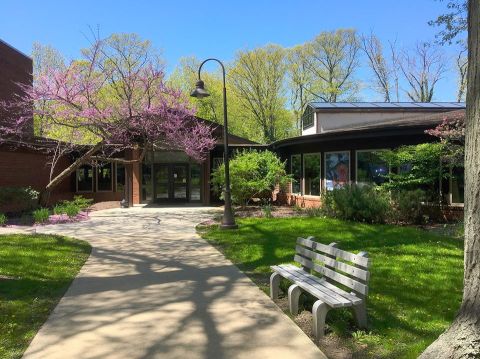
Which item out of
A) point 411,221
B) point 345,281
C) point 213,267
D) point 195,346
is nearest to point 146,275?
point 213,267

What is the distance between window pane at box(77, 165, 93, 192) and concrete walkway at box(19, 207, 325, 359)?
19.6m

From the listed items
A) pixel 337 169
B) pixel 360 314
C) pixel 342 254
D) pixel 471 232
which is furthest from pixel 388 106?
pixel 471 232

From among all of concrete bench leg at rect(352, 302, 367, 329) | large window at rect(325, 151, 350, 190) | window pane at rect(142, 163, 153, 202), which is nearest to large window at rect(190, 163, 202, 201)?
window pane at rect(142, 163, 153, 202)

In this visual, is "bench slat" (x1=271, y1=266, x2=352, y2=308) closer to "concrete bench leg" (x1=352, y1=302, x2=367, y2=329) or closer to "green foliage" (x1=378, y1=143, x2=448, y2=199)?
"concrete bench leg" (x1=352, y1=302, x2=367, y2=329)

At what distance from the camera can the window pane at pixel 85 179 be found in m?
28.0

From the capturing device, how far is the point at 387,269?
7.80 metres

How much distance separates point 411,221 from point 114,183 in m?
19.3

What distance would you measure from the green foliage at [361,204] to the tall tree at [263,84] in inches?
1371

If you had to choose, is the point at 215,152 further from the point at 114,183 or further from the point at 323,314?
the point at 323,314

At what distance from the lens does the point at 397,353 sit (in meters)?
4.24

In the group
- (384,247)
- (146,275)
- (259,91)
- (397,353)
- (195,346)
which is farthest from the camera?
(259,91)

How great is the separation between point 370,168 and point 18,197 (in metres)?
13.6

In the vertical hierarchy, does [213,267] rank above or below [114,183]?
below

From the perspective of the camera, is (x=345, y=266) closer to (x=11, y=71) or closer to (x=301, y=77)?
(x=11, y=71)
